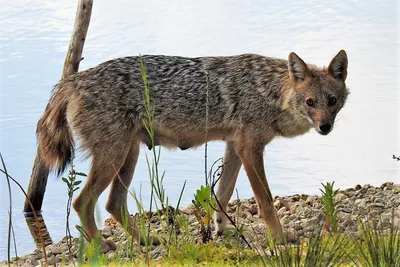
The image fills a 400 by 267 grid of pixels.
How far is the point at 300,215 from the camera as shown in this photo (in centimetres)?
938

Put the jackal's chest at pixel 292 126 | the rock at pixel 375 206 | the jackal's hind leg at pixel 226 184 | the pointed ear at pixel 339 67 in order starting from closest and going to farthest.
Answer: the pointed ear at pixel 339 67 → the jackal's chest at pixel 292 126 → the jackal's hind leg at pixel 226 184 → the rock at pixel 375 206

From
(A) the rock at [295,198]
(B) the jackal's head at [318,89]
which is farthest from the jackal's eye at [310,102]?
(A) the rock at [295,198]

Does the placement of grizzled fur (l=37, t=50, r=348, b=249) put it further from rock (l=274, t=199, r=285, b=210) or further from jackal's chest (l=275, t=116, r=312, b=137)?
rock (l=274, t=199, r=285, b=210)

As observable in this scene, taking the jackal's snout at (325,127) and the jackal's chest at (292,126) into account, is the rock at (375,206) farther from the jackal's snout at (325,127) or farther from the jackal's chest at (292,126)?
the jackal's snout at (325,127)

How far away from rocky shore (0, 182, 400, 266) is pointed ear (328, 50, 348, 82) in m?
1.51

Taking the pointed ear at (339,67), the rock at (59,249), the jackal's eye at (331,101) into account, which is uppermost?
the pointed ear at (339,67)

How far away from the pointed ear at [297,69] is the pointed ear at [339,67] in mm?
244

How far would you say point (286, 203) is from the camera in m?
10.6

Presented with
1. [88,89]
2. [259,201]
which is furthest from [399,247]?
[88,89]

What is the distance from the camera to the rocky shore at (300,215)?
8.39 meters

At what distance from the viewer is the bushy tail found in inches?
316

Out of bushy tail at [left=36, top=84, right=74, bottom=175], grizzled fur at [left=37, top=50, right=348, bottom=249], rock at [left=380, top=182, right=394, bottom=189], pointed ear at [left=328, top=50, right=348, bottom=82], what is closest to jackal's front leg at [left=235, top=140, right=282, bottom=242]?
grizzled fur at [left=37, top=50, right=348, bottom=249]

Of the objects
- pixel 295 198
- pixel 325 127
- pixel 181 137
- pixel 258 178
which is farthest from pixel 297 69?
pixel 295 198

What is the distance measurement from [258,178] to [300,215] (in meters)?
1.81
